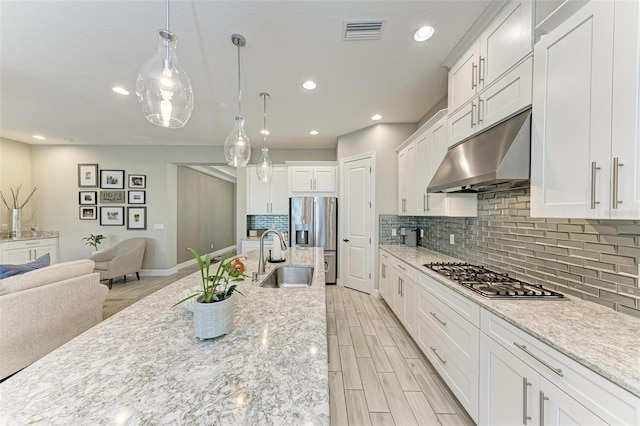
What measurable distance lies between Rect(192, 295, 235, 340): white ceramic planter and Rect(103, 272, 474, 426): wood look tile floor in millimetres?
1259

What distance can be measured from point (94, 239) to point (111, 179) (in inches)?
51.9

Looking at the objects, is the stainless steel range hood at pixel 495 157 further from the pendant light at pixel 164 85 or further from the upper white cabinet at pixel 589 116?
the pendant light at pixel 164 85

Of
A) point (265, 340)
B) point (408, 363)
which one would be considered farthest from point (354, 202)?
point (265, 340)

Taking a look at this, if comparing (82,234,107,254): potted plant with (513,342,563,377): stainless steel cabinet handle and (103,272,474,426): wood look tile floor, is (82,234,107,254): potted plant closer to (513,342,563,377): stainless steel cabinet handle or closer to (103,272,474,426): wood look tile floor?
(103,272,474,426): wood look tile floor

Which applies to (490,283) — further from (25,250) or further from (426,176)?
(25,250)

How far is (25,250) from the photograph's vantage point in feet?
14.2

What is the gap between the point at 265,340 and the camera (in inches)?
37.5

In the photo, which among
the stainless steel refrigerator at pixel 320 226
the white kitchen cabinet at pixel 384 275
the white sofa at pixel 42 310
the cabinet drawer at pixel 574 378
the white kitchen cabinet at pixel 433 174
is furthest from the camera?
the stainless steel refrigerator at pixel 320 226

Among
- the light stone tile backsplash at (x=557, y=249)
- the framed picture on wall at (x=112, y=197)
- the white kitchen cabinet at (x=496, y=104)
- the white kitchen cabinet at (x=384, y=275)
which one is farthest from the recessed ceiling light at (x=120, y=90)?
the light stone tile backsplash at (x=557, y=249)

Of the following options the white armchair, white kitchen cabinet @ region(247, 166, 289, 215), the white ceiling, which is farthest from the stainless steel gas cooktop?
the white armchair

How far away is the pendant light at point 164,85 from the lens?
1.24m

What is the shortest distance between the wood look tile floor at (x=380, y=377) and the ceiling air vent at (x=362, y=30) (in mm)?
2892

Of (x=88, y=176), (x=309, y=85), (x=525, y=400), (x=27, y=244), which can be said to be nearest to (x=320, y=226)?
(x=309, y=85)

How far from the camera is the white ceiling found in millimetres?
1736
